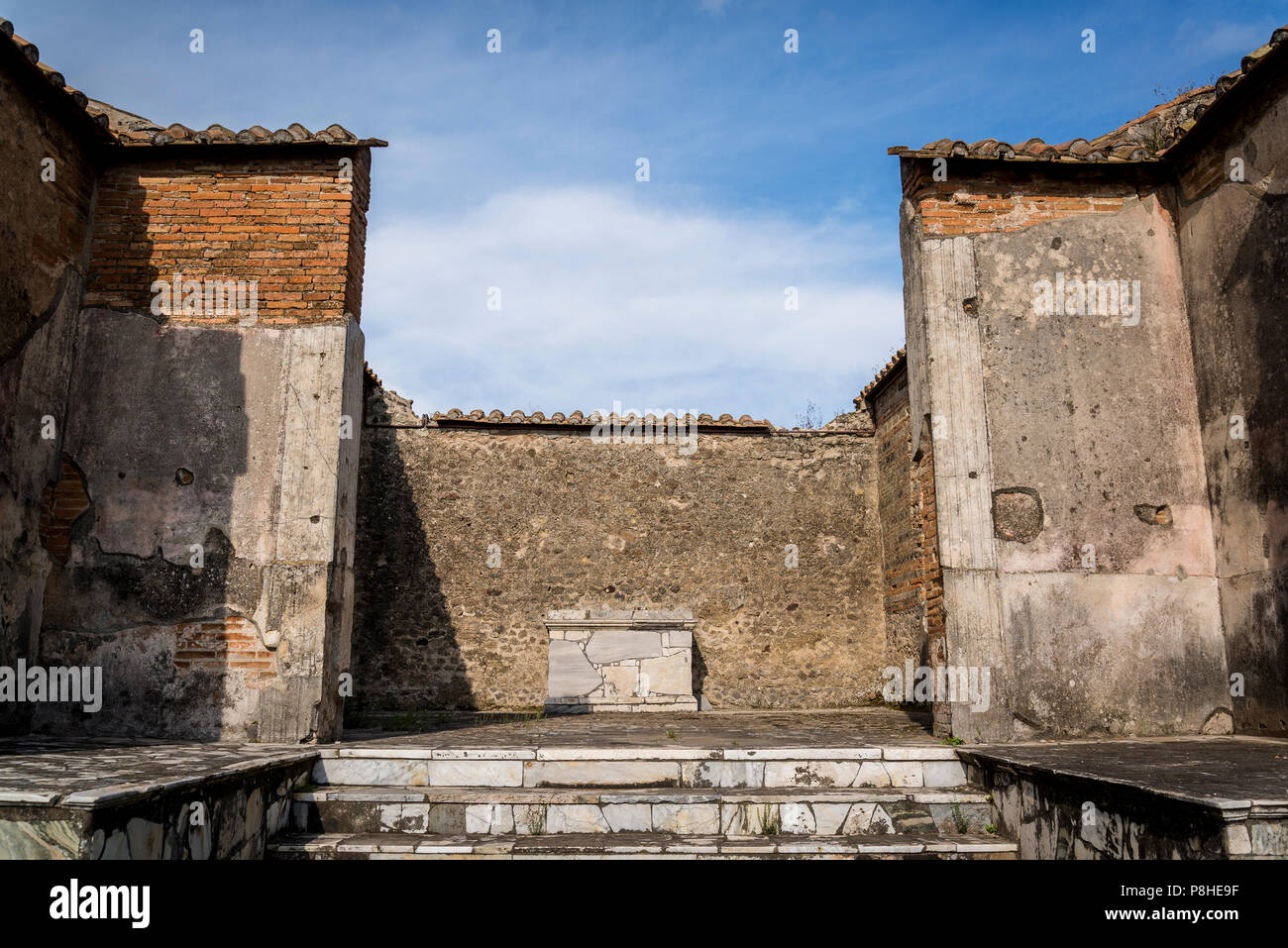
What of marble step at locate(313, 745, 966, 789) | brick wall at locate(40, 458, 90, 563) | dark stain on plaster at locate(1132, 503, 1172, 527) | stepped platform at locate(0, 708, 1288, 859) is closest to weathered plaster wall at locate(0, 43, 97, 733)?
brick wall at locate(40, 458, 90, 563)

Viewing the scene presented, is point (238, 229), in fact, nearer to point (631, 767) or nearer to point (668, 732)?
point (631, 767)

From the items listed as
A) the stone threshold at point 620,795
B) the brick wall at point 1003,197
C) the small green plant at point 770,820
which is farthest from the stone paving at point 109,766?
the brick wall at point 1003,197

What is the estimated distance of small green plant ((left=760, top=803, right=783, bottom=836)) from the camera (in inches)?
183

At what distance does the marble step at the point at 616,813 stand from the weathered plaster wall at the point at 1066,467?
3.96 ft

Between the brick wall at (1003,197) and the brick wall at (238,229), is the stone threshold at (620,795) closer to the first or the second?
the brick wall at (238,229)

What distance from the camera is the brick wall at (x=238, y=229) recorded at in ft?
20.9

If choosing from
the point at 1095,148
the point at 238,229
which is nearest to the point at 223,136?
the point at 238,229

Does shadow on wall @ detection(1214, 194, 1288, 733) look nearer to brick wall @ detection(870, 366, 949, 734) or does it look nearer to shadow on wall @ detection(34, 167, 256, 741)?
brick wall @ detection(870, 366, 949, 734)

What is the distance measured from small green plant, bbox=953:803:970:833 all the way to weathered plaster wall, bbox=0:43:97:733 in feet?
18.8

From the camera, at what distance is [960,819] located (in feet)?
15.8
